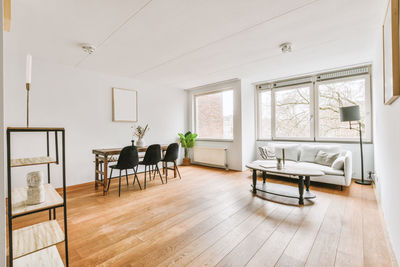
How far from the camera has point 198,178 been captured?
14.4 ft

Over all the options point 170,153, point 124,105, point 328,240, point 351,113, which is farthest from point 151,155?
point 351,113

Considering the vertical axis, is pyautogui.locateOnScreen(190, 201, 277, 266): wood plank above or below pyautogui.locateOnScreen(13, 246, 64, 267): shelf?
below

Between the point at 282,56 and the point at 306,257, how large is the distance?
3.14m

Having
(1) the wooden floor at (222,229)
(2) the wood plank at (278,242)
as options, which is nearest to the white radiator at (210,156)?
(1) the wooden floor at (222,229)

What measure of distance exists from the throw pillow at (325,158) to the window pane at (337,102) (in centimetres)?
66

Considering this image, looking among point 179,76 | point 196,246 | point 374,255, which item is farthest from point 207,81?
point 374,255

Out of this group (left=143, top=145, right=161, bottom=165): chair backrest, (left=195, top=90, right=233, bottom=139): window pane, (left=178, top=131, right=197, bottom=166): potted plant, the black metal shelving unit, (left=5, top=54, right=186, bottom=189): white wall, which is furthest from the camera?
(left=178, top=131, right=197, bottom=166): potted plant

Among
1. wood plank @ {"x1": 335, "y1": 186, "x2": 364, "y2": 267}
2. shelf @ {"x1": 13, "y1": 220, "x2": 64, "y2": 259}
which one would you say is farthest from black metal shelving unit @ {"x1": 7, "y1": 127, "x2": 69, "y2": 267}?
wood plank @ {"x1": 335, "y1": 186, "x2": 364, "y2": 267}

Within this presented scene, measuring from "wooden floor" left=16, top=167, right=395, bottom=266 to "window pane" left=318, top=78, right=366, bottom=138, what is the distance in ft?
4.43

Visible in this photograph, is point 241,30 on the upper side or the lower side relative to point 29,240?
upper

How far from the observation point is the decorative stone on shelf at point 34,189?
49.8 inches

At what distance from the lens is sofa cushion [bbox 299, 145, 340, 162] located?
13.1 feet

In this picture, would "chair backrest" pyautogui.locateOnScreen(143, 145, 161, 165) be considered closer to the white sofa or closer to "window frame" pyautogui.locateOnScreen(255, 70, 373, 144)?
the white sofa

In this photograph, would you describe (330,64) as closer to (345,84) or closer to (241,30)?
(345,84)
